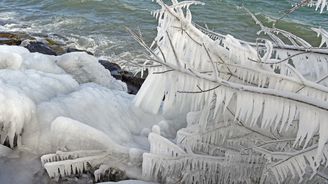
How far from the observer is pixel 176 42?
468cm

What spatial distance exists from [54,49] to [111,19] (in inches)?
186

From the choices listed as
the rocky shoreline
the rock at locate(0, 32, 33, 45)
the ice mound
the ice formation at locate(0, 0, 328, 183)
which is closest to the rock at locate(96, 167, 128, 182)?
the ice formation at locate(0, 0, 328, 183)

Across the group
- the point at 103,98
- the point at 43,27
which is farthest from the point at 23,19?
the point at 103,98

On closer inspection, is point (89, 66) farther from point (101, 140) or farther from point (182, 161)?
point (182, 161)

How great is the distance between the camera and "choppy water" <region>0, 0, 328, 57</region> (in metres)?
14.5

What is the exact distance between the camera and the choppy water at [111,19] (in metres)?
14.5

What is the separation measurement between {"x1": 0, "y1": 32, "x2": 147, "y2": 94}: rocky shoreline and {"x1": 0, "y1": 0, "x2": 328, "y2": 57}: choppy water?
1.28 metres

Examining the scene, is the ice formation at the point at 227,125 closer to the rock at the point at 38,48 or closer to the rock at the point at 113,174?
the rock at the point at 113,174

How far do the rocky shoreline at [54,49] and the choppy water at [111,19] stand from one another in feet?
4.19

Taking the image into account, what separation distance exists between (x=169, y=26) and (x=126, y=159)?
4.92ft

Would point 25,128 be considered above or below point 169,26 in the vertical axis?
below

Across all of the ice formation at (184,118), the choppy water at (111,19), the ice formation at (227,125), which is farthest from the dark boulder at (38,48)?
the ice formation at (227,125)

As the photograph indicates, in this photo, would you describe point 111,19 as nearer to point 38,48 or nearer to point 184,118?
point 38,48

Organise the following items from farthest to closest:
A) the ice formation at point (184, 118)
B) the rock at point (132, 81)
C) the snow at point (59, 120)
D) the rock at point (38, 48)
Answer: the rock at point (38, 48) → the rock at point (132, 81) → the snow at point (59, 120) → the ice formation at point (184, 118)
